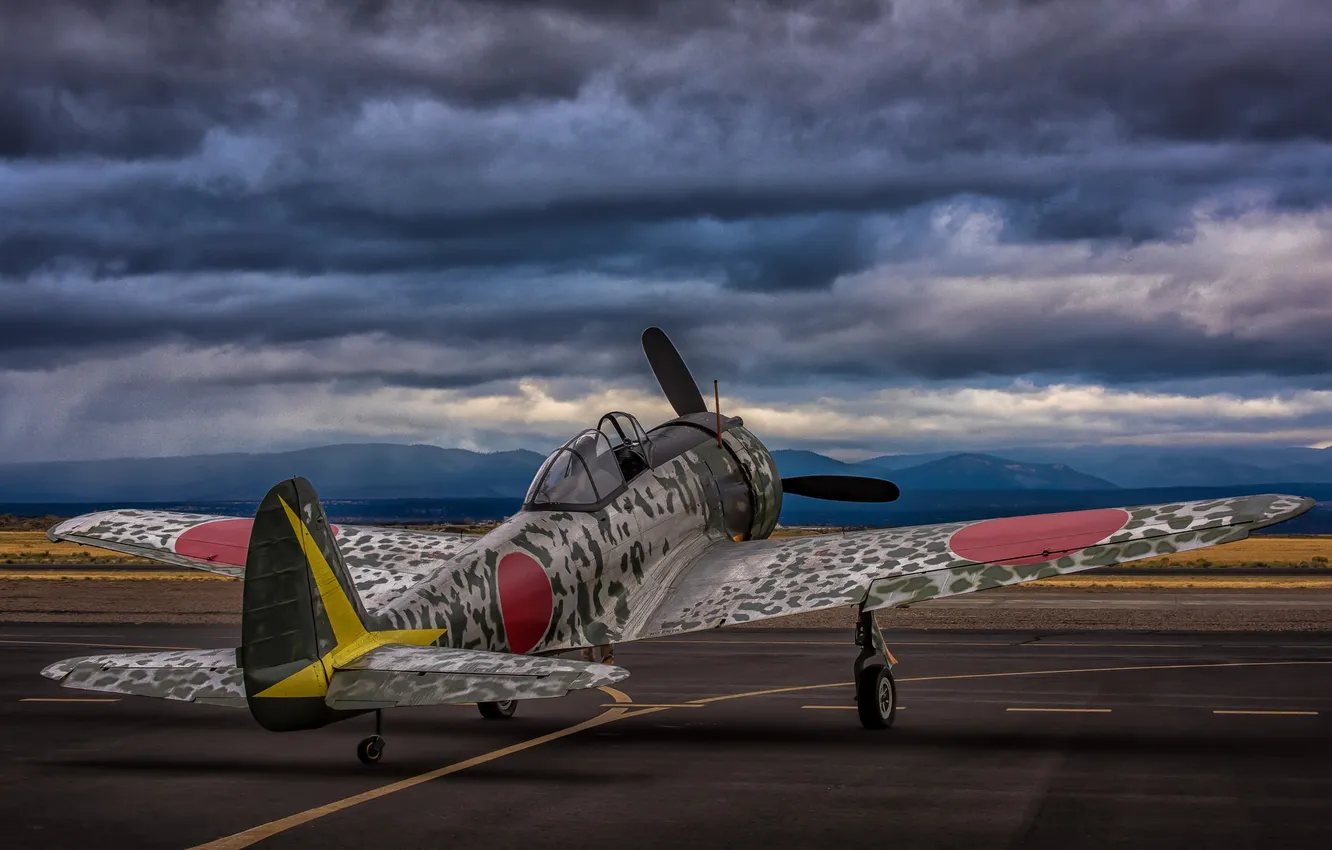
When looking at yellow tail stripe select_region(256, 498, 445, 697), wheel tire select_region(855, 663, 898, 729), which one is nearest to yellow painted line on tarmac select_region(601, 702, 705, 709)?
wheel tire select_region(855, 663, 898, 729)

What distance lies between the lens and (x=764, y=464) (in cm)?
1812

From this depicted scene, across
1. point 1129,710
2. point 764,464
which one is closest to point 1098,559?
point 1129,710

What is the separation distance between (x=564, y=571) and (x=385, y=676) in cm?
325

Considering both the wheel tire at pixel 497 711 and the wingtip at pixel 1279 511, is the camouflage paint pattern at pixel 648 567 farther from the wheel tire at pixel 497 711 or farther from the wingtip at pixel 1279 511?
the wheel tire at pixel 497 711

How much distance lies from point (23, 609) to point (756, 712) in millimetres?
26289

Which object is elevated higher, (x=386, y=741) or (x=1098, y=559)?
(x=1098, y=559)

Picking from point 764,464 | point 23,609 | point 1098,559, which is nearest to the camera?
point 1098,559

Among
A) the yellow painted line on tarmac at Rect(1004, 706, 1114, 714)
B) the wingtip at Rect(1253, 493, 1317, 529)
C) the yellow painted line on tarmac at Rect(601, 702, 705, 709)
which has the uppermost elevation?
the wingtip at Rect(1253, 493, 1317, 529)

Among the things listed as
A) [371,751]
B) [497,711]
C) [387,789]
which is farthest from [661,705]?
[387,789]

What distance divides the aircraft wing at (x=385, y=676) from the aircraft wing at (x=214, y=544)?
13.9ft

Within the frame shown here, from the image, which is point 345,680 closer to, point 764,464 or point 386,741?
point 386,741

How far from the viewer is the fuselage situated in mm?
12414

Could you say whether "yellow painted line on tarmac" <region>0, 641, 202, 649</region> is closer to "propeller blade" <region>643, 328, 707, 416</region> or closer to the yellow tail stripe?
"propeller blade" <region>643, 328, 707, 416</region>

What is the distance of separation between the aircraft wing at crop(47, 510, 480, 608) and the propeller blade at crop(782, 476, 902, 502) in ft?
17.8
